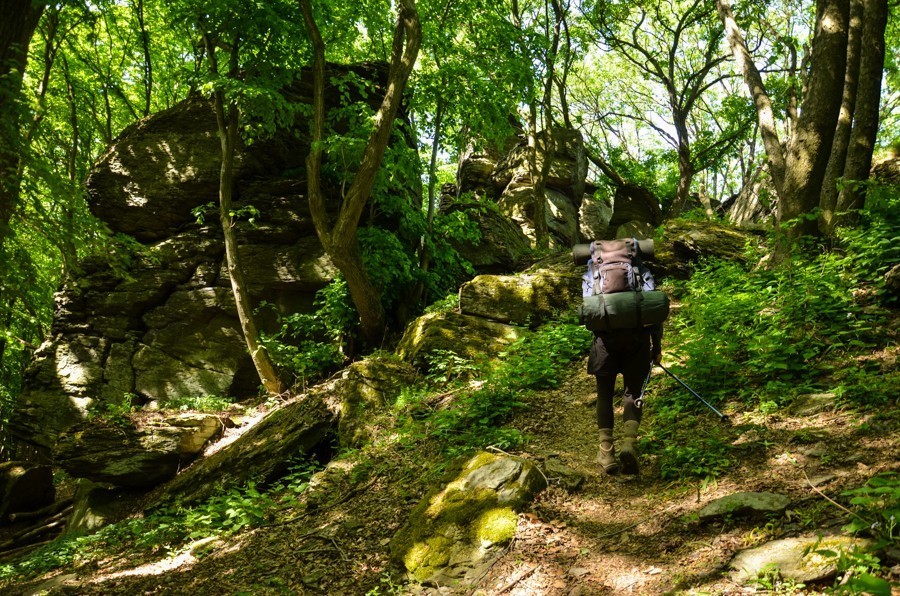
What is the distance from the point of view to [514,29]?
13.6 metres

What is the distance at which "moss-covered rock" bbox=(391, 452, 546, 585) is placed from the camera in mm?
4168

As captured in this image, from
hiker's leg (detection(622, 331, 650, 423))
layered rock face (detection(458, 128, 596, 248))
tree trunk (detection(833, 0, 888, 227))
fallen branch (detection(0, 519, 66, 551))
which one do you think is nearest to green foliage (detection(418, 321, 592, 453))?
hiker's leg (detection(622, 331, 650, 423))

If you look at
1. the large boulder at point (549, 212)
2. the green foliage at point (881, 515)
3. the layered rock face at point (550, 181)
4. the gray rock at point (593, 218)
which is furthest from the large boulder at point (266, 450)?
the gray rock at point (593, 218)

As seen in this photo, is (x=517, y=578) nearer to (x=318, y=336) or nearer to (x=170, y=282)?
(x=318, y=336)

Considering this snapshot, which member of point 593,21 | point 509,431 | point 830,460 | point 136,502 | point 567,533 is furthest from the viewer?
point 593,21

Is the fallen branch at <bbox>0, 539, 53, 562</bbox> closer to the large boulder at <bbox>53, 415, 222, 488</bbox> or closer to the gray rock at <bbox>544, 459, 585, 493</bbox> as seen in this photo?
the large boulder at <bbox>53, 415, 222, 488</bbox>

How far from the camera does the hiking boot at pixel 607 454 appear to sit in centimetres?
487

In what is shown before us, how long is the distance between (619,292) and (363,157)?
22.4 ft

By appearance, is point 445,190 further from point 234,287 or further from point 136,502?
point 136,502

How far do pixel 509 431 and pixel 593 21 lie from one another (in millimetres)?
18611

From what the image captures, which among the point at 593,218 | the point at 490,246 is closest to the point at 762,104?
the point at 490,246

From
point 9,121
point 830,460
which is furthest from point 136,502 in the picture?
point 830,460

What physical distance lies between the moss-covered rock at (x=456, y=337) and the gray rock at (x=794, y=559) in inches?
241

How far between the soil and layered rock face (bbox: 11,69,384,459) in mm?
6193
